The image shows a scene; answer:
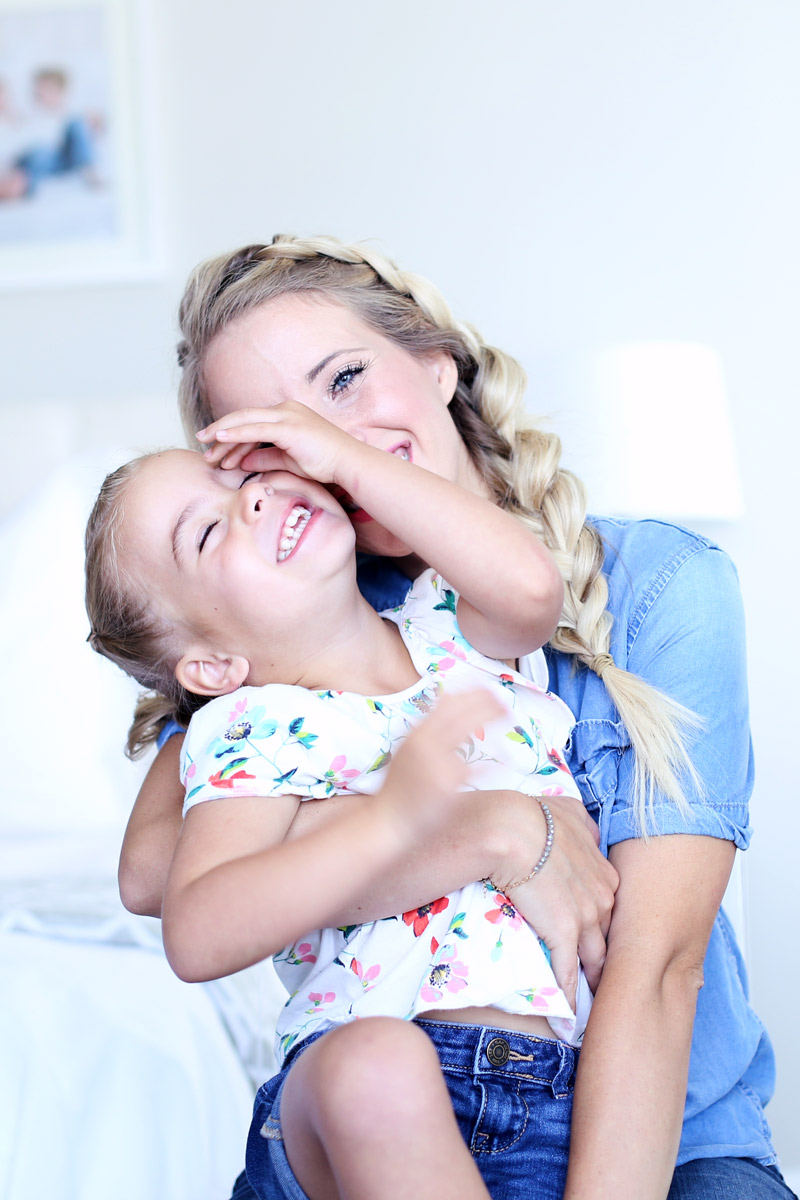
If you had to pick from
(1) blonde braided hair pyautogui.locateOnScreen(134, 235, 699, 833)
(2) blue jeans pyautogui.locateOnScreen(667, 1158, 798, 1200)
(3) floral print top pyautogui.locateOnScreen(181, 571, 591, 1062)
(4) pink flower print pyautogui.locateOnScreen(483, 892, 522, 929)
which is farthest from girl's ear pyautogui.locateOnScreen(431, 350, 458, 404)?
(2) blue jeans pyautogui.locateOnScreen(667, 1158, 798, 1200)

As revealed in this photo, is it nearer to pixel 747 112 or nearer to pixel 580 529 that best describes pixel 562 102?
pixel 747 112

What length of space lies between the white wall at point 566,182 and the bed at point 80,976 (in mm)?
488

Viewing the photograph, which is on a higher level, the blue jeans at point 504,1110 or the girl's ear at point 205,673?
the girl's ear at point 205,673

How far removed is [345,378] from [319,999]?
28.0 inches

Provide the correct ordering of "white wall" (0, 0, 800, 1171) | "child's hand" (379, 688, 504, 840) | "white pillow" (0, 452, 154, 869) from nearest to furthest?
"child's hand" (379, 688, 504, 840) < "white pillow" (0, 452, 154, 869) < "white wall" (0, 0, 800, 1171)

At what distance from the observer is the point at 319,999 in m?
1.08

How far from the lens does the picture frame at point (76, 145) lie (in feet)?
8.10

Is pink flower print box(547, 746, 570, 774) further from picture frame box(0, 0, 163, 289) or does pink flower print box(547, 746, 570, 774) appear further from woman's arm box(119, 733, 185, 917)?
picture frame box(0, 0, 163, 289)

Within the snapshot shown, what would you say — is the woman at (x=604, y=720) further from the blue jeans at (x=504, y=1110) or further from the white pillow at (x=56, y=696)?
the white pillow at (x=56, y=696)

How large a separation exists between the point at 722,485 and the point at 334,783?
4.53 ft

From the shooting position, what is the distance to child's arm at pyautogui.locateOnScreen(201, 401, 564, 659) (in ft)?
3.59

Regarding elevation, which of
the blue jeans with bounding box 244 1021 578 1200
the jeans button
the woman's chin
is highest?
the woman's chin

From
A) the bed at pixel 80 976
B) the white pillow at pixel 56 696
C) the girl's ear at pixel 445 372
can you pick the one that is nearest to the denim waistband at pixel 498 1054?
the bed at pixel 80 976

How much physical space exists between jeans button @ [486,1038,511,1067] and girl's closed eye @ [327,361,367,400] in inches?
29.4
